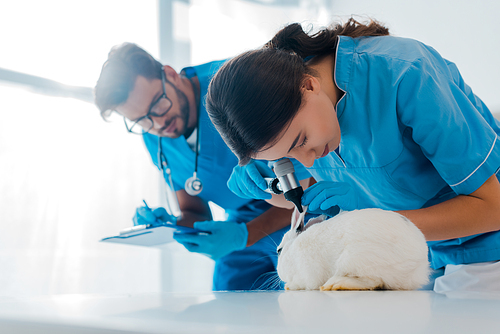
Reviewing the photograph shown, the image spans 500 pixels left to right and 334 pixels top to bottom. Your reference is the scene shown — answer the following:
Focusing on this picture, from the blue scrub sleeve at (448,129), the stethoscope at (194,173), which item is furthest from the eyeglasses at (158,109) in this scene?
the blue scrub sleeve at (448,129)

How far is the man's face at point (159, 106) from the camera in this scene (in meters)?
1.17

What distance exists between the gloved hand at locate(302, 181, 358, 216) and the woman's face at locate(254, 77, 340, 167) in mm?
57

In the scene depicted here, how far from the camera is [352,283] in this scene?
51cm

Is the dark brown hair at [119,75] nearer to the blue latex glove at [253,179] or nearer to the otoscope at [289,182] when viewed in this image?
the blue latex glove at [253,179]

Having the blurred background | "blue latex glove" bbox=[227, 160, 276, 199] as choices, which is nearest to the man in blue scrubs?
"blue latex glove" bbox=[227, 160, 276, 199]

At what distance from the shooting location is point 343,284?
50 centimetres

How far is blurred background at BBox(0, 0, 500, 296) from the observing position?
5.09 feet

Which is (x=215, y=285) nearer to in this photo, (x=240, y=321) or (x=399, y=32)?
(x=240, y=321)

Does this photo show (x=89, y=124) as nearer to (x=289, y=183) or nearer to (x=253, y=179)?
(x=253, y=179)

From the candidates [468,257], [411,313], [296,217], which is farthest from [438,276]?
[411,313]

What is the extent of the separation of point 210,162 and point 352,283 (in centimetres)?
87

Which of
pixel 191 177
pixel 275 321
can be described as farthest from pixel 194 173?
pixel 275 321

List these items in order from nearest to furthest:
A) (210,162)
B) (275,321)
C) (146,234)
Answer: (275,321) < (146,234) < (210,162)

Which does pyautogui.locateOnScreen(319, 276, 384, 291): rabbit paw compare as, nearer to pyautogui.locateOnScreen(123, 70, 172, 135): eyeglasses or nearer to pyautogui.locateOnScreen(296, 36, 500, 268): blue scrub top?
pyautogui.locateOnScreen(296, 36, 500, 268): blue scrub top
